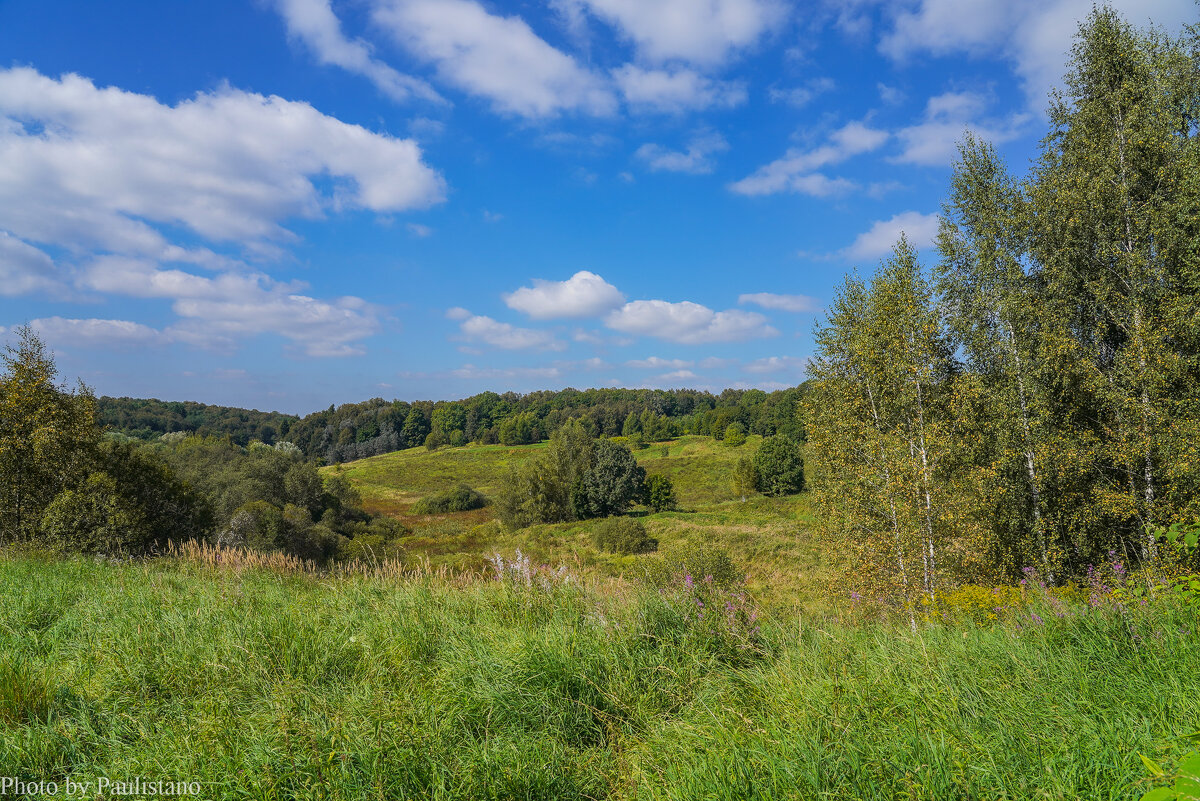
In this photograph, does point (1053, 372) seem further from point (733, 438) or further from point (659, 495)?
point (733, 438)

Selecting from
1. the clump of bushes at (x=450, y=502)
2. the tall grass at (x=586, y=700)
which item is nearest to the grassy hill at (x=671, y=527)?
the tall grass at (x=586, y=700)

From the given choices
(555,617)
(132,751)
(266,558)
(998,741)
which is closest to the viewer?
(998,741)

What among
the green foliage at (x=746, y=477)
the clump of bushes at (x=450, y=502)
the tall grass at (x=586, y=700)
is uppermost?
the tall grass at (x=586, y=700)

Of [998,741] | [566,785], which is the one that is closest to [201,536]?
[566,785]

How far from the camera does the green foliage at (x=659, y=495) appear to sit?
52.5m

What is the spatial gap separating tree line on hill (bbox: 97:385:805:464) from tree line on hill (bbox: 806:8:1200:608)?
78.8 metres

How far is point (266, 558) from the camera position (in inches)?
340

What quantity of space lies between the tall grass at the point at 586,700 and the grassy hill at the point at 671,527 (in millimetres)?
1348

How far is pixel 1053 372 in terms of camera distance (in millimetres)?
14625

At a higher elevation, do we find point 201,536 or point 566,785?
point 566,785

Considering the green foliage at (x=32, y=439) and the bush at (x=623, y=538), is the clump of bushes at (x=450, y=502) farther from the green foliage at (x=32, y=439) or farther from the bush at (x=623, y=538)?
the green foliage at (x=32, y=439)

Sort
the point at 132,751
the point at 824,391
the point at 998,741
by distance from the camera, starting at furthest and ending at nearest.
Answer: the point at 824,391 → the point at 132,751 → the point at 998,741

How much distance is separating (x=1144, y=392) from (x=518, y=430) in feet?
359

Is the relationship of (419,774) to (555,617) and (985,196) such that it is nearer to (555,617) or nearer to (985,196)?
(555,617)
